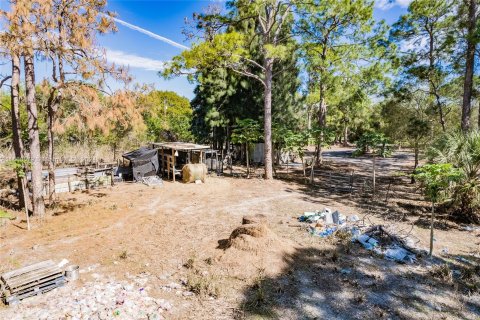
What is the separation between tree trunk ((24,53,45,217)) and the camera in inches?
344

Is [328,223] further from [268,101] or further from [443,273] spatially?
[268,101]

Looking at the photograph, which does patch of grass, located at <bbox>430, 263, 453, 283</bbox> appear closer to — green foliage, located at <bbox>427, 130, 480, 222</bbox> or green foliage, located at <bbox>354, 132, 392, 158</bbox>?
green foliage, located at <bbox>427, 130, 480, 222</bbox>

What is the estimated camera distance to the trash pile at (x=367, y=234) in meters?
6.73

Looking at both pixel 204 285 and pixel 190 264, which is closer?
pixel 204 285

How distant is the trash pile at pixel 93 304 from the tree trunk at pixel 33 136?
5366 mm

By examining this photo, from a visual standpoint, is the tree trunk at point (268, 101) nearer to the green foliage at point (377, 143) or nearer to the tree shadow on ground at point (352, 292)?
the green foliage at point (377, 143)

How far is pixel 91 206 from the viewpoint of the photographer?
1080 cm

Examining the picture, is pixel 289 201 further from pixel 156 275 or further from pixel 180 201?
pixel 156 275

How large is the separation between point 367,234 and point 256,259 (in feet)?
11.2

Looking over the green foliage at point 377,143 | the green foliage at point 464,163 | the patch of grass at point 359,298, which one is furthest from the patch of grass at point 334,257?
the green foliage at point 377,143

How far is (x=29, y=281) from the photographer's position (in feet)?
15.9

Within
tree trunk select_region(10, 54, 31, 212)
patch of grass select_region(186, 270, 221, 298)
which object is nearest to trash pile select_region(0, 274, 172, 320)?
patch of grass select_region(186, 270, 221, 298)

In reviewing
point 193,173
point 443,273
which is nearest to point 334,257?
point 443,273

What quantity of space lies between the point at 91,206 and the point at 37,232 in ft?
9.27
